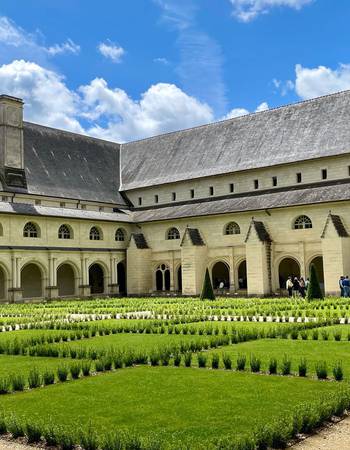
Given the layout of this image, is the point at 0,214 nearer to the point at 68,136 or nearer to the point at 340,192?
the point at 68,136

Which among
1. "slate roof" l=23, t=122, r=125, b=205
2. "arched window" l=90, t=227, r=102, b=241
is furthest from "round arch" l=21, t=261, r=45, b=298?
"slate roof" l=23, t=122, r=125, b=205

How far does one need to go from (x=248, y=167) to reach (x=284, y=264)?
779 centimetres

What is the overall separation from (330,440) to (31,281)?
124 ft

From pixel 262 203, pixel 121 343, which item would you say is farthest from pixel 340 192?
pixel 121 343

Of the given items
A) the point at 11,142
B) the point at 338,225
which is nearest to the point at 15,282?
the point at 11,142

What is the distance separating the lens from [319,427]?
785cm

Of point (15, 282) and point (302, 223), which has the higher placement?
point (302, 223)

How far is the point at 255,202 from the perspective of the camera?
41.5m

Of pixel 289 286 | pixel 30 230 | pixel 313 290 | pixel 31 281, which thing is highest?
pixel 30 230

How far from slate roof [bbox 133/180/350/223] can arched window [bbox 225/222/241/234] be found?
1154 mm

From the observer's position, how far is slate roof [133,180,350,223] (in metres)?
38.0

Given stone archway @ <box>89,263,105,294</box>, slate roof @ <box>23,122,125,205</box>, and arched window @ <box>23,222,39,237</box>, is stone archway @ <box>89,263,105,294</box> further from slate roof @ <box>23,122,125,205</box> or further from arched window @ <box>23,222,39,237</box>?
arched window @ <box>23,222,39,237</box>

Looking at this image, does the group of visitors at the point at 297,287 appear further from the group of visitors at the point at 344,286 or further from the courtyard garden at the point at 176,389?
the courtyard garden at the point at 176,389

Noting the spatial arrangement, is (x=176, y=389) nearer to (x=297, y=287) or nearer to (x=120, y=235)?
(x=297, y=287)
